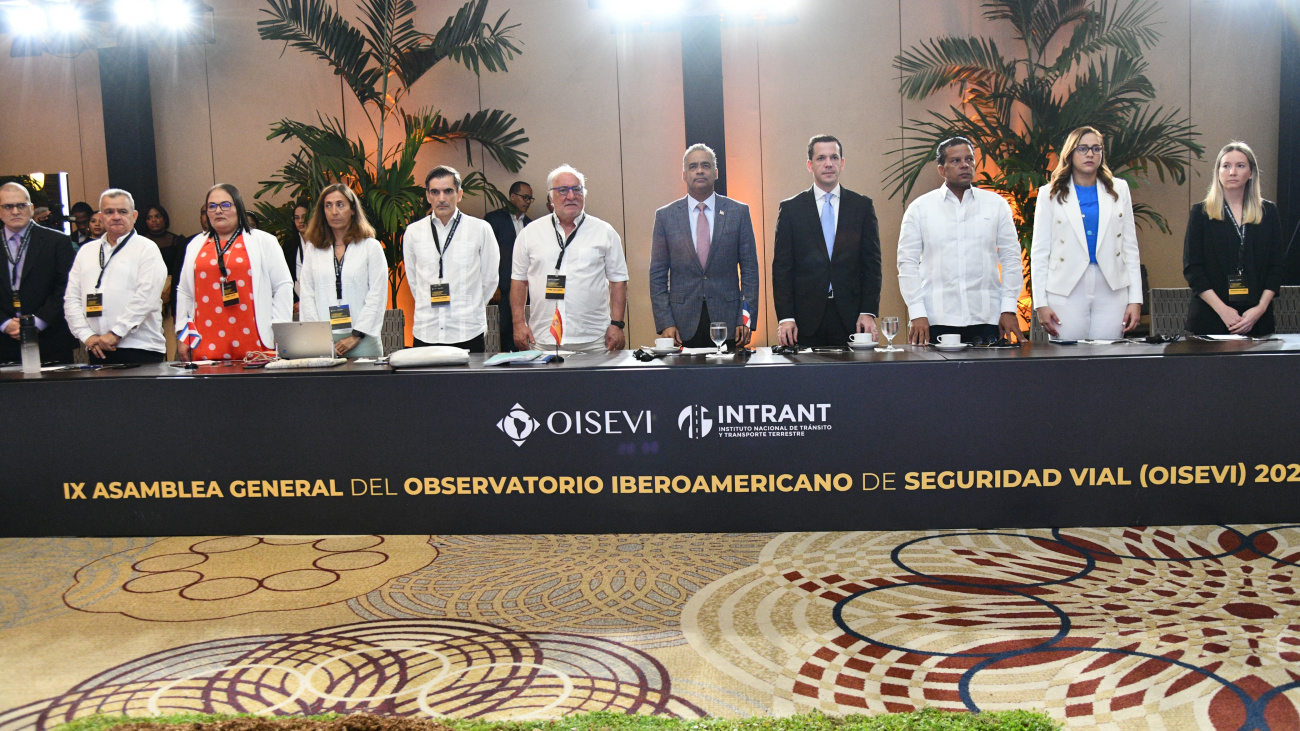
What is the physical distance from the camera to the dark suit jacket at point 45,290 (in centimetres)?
445

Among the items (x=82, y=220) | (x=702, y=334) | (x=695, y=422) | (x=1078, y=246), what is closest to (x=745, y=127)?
(x=702, y=334)

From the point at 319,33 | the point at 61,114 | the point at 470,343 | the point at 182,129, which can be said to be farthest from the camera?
the point at 61,114

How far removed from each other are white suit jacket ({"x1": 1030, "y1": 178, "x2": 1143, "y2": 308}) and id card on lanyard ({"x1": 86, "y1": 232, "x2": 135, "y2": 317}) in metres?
4.23

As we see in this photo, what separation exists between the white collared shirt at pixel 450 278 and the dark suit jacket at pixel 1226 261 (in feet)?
10.6

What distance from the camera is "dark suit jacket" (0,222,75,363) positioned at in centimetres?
445

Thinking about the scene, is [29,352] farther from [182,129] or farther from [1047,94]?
[1047,94]

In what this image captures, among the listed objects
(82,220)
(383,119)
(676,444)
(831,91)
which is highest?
(831,91)

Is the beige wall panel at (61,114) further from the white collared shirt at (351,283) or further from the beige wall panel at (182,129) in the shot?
the white collared shirt at (351,283)

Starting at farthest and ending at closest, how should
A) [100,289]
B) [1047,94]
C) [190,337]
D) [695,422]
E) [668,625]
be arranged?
[1047,94], [100,289], [190,337], [695,422], [668,625]

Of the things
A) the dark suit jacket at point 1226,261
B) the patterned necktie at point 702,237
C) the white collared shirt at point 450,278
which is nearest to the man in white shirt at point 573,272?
the white collared shirt at point 450,278

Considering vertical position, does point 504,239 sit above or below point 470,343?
above

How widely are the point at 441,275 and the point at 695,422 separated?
72.1 inches

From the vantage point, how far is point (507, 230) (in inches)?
246

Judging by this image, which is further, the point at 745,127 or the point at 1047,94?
the point at 745,127
